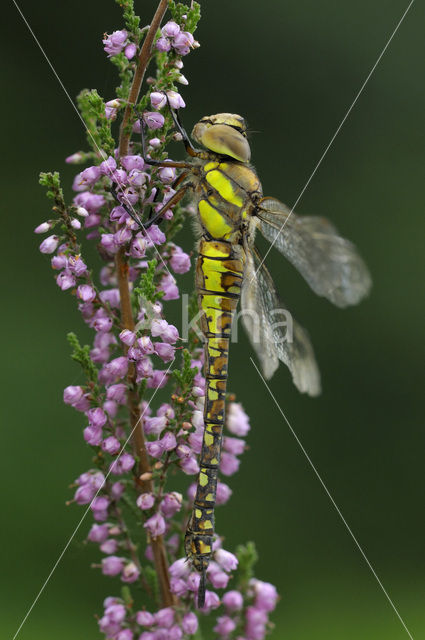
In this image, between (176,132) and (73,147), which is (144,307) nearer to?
(176,132)

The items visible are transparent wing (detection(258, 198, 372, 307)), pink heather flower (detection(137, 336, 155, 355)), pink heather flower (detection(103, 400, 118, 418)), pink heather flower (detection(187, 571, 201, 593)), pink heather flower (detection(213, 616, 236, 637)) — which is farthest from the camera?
pink heather flower (detection(213, 616, 236, 637))

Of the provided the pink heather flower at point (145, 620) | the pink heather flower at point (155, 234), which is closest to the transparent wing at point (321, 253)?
the pink heather flower at point (155, 234)

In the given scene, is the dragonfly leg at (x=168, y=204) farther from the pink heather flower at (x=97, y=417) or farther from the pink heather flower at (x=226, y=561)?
the pink heather flower at (x=226, y=561)

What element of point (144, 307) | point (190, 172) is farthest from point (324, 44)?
point (144, 307)

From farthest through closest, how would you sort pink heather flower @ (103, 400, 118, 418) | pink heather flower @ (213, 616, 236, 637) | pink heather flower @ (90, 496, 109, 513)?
1. pink heather flower @ (213, 616, 236, 637)
2. pink heather flower @ (103, 400, 118, 418)
3. pink heather flower @ (90, 496, 109, 513)

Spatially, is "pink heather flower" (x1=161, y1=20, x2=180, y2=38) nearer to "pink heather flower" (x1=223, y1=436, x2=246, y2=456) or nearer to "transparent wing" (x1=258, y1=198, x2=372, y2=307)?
"transparent wing" (x1=258, y1=198, x2=372, y2=307)

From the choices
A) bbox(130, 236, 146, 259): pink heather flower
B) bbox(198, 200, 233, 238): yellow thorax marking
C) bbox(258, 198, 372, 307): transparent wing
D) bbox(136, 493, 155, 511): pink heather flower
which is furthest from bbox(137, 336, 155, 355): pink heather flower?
bbox(258, 198, 372, 307): transparent wing
